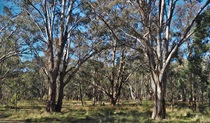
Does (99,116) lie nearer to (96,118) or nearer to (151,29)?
(96,118)

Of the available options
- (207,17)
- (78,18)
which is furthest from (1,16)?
(207,17)

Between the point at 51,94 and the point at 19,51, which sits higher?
the point at 19,51

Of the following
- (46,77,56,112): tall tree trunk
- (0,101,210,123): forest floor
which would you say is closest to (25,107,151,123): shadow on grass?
(0,101,210,123): forest floor

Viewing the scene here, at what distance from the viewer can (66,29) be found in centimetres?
1786

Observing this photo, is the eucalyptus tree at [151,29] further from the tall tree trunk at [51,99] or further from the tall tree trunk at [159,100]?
the tall tree trunk at [51,99]

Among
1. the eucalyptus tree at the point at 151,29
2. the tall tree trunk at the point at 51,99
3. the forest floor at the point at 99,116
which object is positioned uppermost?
the eucalyptus tree at the point at 151,29

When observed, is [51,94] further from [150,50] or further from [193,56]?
[193,56]

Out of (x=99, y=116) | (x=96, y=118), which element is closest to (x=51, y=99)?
(x=99, y=116)

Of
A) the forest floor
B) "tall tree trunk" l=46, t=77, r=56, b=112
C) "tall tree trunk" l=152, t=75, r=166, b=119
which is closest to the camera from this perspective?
the forest floor

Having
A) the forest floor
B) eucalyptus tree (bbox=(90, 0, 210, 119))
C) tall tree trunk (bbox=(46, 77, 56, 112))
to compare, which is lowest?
the forest floor

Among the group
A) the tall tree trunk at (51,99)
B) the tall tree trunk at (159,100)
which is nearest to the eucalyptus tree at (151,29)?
the tall tree trunk at (159,100)

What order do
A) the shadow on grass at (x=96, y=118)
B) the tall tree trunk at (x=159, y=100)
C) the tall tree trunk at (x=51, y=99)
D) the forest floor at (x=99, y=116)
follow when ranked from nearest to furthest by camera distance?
the shadow on grass at (x=96, y=118), the forest floor at (x=99, y=116), the tall tree trunk at (x=159, y=100), the tall tree trunk at (x=51, y=99)

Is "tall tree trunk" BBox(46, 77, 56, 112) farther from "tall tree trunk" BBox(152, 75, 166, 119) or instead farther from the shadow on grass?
"tall tree trunk" BBox(152, 75, 166, 119)

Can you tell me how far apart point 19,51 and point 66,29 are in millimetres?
6082
